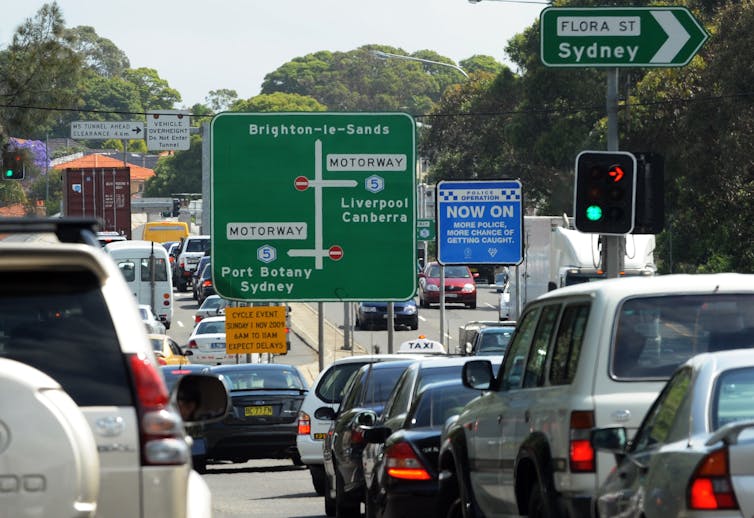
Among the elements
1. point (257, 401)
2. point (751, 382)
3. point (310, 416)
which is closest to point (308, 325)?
point (257, 401)

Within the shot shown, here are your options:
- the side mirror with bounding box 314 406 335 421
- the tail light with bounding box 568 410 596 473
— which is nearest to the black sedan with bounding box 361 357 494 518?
the side mirror with bounding box 314 406 335 421

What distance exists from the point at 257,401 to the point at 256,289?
5.01 feet

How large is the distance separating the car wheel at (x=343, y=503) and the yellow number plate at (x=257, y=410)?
767cm

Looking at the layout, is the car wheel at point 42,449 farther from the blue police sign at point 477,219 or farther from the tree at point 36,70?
the tree at point 36,70

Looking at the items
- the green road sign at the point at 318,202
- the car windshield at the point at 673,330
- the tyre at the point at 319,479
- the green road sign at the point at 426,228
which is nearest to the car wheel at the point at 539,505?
the car windshield at the point at 673,330

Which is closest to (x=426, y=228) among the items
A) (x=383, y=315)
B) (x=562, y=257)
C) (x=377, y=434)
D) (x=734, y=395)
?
(x=562, y=257)

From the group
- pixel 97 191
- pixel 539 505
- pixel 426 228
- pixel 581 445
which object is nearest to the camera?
pixel 581 445

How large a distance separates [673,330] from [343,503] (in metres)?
7.15

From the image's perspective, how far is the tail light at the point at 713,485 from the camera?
6.20 m

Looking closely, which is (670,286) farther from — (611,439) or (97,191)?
(97,191)

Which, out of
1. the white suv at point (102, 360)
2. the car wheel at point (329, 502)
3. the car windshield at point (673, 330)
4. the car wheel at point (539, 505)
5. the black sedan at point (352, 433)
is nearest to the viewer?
the white suv at point (102, 360)

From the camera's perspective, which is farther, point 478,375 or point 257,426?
point 257,426

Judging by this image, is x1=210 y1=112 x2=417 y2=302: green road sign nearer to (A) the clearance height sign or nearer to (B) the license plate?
(B) the license plate

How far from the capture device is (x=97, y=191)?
215ft
